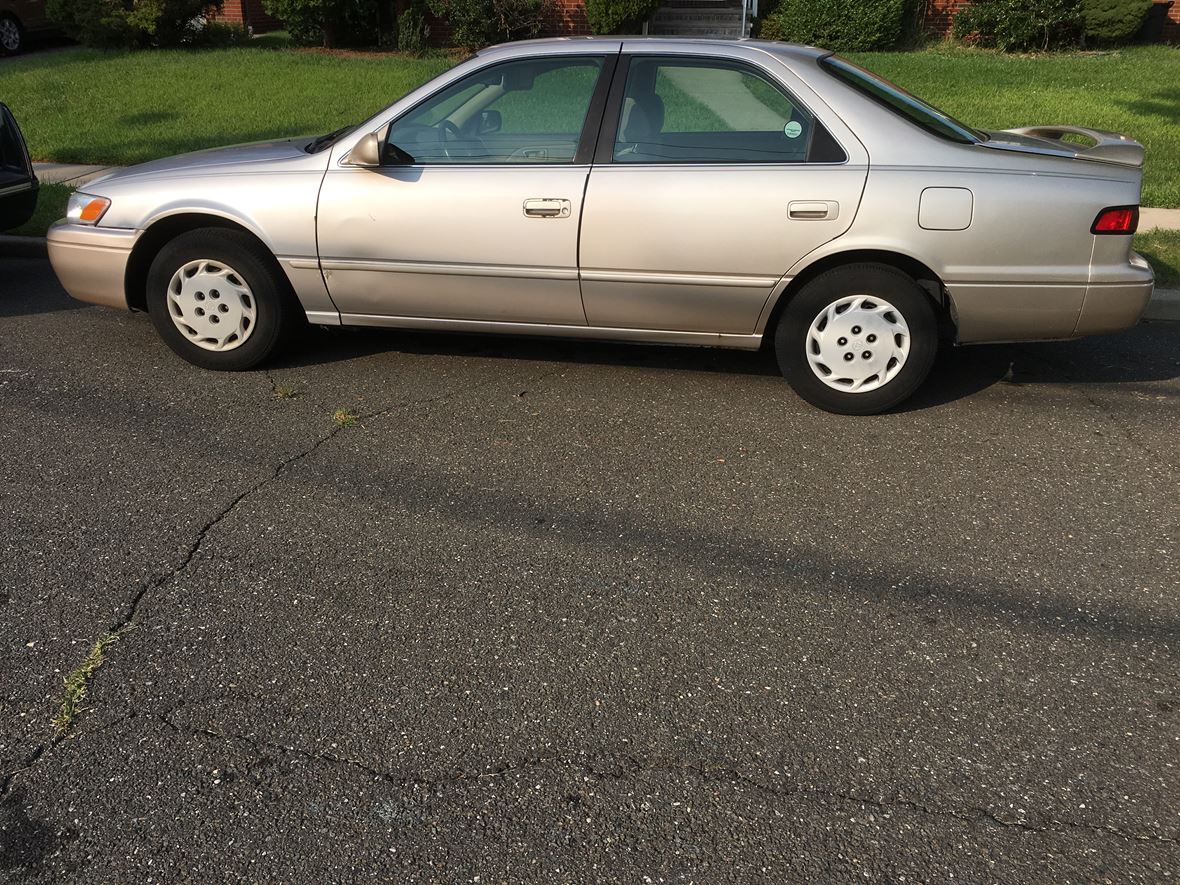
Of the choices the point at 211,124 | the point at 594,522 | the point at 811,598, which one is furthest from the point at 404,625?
the point at 211,124

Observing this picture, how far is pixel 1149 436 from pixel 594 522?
263 cm

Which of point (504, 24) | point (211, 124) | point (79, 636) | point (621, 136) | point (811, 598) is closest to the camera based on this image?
point (79, 636)

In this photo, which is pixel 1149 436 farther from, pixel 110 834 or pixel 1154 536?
pixel 110 834

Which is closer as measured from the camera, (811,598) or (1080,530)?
(811,598)

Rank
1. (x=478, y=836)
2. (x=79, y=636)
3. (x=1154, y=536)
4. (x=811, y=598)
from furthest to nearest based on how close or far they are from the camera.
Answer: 1. (x=1154, y=536)
2. (x=811, y=598)
3. (x=79, y=636)
4. (x=478, y=836)

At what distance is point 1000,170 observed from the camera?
4633 millimetres

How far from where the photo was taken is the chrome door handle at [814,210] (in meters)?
4.70

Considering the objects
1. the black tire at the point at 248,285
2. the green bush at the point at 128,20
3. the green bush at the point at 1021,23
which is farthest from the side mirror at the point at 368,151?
the green bush at the point at 1021,23

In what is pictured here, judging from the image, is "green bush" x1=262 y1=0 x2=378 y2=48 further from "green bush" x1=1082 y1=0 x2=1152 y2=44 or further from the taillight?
the taillight

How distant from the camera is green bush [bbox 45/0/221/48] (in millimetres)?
15633

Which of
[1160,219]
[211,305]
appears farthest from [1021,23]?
[211,305]

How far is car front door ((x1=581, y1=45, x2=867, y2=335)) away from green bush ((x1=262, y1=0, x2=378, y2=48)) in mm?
12172

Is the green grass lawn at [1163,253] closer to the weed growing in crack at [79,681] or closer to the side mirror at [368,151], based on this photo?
the side mirror at [368,151]

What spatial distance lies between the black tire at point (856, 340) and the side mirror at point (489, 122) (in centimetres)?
164
